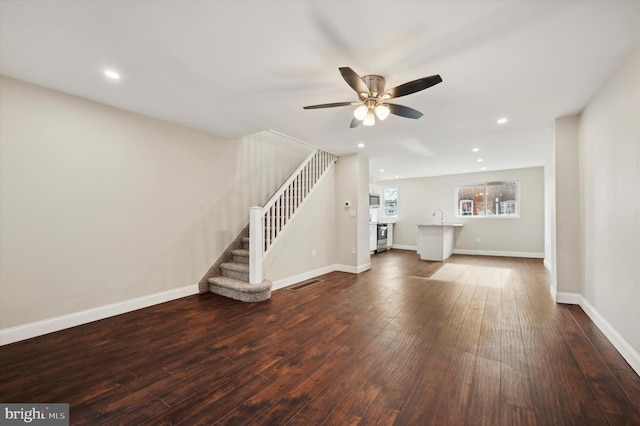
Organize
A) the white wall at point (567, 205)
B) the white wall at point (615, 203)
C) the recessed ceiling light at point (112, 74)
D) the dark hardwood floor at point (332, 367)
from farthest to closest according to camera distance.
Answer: the white wall at point (567, 205) → the recessed ceiling light at point (112, 74) → the white wall at point (615, 203) → the dark hardwood floor at point (332, 367)

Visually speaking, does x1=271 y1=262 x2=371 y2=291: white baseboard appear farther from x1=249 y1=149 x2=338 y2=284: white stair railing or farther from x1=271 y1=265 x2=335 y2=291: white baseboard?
→ x1=249 y1=149 x2=338 y2=284: white stair railing

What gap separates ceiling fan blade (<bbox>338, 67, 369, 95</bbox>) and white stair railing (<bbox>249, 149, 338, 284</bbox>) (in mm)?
2271

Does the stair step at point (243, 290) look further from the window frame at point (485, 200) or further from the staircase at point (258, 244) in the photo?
the window frame at point (485, 200)

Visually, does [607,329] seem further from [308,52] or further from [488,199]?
[488,199]

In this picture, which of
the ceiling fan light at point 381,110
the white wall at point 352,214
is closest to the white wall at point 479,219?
the white wall at point 352,214

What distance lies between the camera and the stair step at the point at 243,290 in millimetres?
3781

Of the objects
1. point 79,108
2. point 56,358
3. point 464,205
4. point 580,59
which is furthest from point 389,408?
point 464,205

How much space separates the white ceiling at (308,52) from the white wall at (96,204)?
326 mm

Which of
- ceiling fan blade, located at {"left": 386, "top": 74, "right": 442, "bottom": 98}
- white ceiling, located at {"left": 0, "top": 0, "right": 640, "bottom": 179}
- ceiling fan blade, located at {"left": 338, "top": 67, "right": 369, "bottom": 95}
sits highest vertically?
white ceiling, located at {"left": 0, "top": 0, "right": 640, "bottom": 179}

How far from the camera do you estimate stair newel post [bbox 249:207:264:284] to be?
12.9 ft

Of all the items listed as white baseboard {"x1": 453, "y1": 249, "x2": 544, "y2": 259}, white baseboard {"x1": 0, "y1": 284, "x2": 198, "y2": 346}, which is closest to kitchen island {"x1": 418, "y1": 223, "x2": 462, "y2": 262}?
white baseboard {"x1": 453, "y1": 249, "x2": 544, "y2": 259}

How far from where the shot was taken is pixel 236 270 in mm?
4184

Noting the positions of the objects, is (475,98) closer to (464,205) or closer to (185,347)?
(185,347)

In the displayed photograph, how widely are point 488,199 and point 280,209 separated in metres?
6.95
